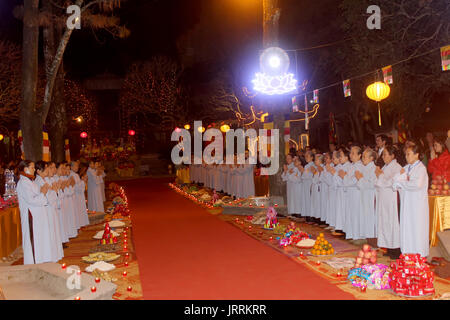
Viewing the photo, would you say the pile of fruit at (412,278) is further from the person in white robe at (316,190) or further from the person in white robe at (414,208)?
the person in white robe at (316,190)

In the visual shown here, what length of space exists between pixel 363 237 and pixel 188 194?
10460 millimetres

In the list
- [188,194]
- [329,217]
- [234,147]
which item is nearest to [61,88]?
[188,194]

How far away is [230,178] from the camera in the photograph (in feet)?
59.1

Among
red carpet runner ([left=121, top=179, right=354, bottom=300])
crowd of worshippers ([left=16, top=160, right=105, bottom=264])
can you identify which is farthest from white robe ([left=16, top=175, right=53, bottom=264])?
red carpet runner ([left=121, top=179, right=354, bottom=300])

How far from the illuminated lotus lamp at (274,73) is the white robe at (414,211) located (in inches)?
252

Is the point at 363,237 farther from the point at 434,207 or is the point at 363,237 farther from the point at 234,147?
the point at 234,147

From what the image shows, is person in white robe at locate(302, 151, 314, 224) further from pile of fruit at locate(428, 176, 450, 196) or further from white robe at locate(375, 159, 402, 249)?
pile of fruit at locate(428, 176, 450, 196)

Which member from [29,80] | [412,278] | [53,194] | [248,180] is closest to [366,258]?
[412,278]

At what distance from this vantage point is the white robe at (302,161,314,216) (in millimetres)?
10789

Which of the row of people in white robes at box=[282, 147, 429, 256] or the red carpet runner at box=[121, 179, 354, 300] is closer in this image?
the red carpet runner at box=[121, 179, 354, 300]

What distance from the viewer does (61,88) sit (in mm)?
13820

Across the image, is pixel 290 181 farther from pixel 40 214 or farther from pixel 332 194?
pixel 40 214

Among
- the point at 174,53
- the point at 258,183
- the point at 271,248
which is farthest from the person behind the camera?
the point at 174,53

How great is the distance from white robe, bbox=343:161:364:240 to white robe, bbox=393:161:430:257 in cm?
170
